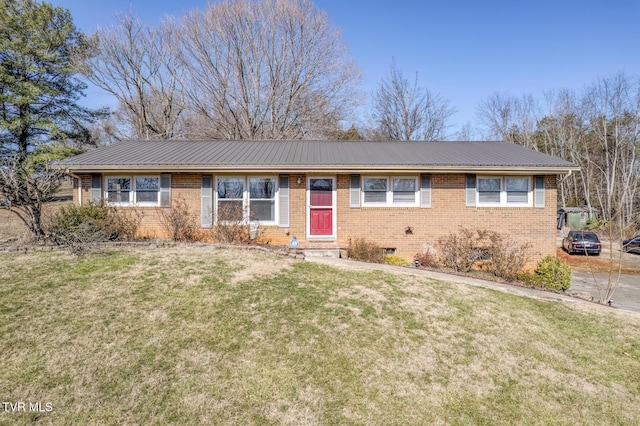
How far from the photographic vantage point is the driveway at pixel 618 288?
7.93 m

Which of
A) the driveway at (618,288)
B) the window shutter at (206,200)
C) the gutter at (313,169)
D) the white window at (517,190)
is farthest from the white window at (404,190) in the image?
the window shutter at (206,200)

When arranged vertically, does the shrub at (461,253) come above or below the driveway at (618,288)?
above

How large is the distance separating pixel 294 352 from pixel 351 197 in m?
6.92

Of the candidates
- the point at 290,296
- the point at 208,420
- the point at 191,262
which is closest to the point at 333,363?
the point at 208,420

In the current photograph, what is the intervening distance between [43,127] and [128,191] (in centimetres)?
1398

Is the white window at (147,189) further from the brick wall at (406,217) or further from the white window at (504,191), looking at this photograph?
the white window at (504,191)

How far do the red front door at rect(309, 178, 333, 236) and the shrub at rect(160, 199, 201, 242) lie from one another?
12.3ft

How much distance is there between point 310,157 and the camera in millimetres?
10570

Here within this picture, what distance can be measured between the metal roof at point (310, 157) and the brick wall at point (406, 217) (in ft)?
1.76

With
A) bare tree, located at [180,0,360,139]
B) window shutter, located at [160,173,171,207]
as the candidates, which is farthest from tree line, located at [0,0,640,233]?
window shutter, located at [160,173,171,207]

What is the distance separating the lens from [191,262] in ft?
21.3

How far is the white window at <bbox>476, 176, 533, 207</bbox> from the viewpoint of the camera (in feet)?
33.3

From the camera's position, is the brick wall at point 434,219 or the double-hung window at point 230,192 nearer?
the brick wall at point 434,219

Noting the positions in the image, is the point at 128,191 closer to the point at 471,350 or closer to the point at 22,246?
the point at 22,246
